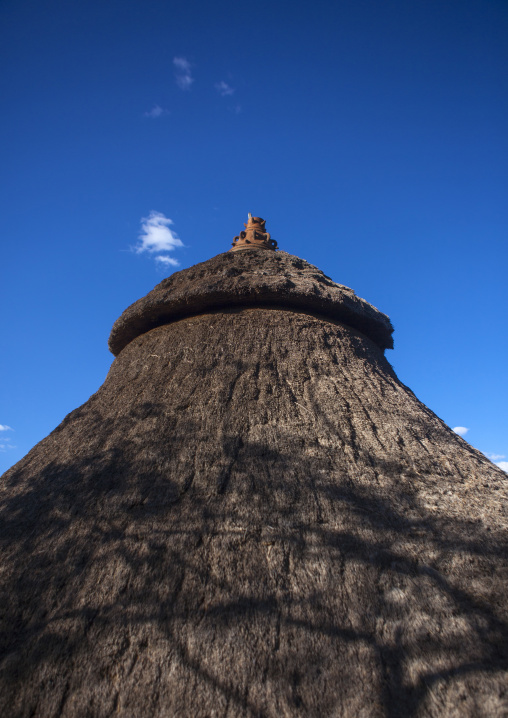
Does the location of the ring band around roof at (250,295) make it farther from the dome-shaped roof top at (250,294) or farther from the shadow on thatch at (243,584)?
the shadow on thatch at (243,584)

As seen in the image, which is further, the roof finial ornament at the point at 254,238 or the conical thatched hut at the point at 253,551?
the roof finial ornament at the point at 254,238

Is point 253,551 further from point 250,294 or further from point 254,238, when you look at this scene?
point 254,238

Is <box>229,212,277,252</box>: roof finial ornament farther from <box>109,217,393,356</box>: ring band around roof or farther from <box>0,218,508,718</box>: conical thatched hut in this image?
<box>0,218,508,718</box>: conical thatched hut

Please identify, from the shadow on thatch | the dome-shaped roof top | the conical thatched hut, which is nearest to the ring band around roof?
the dome-shaped roof top

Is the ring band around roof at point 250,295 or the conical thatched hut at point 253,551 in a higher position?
the ring band around roof at point 250,295

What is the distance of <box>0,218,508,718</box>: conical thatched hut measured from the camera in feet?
8.10

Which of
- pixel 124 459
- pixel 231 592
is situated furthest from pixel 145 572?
pixel 124 459

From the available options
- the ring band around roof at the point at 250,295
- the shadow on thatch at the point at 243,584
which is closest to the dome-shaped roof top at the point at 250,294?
the ring band around roof at the point at 250,295

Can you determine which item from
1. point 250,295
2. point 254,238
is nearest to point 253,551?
point 250,295

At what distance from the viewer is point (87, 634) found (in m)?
2.72

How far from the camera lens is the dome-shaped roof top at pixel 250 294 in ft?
19.5

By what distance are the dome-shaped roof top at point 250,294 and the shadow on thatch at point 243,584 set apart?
2.61 meters

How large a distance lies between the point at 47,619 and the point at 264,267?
16.4 feet

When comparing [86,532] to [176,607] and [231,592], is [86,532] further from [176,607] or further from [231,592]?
[231,592]
